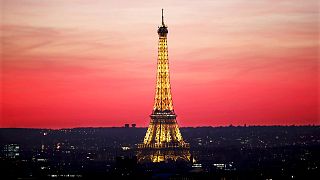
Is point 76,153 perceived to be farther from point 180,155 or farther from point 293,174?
point 293,174

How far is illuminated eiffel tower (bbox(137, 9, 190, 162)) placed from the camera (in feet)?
414

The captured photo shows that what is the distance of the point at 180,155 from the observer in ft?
446

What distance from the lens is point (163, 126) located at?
129875 millimetres

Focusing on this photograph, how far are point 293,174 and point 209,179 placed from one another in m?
12.8

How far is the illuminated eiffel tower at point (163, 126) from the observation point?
414 feet

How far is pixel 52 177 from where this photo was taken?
116m

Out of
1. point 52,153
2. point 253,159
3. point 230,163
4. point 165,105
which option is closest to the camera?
point 165,105

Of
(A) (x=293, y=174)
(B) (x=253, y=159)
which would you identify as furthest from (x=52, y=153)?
(A) (x=293, y=174)

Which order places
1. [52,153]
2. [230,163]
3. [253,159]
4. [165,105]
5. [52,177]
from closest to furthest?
[52,177], [165,105], [230,163], [253,159], [52,153]

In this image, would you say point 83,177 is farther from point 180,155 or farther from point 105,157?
point 105,157

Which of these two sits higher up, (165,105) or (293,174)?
(165,105)

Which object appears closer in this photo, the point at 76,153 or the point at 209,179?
the point at 209,179

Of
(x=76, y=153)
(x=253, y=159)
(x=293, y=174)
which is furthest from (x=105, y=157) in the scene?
(x=293, y=174)

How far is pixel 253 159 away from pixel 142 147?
1711 inches
